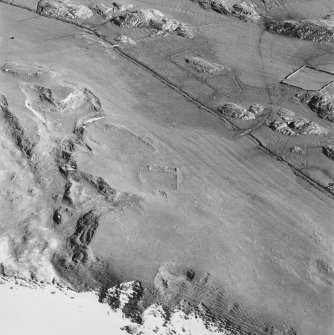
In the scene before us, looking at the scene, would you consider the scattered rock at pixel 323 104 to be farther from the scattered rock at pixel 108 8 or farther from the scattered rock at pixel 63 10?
the scattered rock at pixel 63 10

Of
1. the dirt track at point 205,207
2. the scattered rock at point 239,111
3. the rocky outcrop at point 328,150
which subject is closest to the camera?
the dirt track at point 205,207

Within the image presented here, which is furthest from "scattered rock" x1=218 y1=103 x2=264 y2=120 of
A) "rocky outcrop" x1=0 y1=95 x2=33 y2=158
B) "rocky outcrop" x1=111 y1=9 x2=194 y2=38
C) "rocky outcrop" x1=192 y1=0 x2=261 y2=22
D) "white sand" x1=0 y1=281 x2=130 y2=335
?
"white sand" x1=0 y1=281 x2=130 y2=335

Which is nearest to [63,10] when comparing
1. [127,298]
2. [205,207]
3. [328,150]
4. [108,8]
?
[108,8]

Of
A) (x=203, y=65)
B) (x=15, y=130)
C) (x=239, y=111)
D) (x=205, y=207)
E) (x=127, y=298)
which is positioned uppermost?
(x=203, y=65)

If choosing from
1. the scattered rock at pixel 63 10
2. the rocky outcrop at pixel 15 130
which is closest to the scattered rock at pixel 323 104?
the rocky outcrop at pixel 15 130

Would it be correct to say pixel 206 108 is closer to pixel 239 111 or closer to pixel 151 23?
pixel 239 111

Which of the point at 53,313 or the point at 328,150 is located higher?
the point at 328,150
